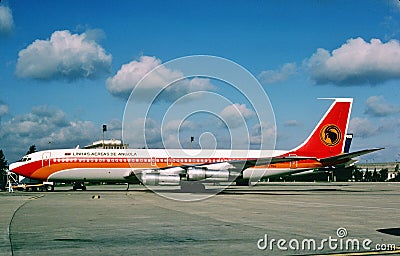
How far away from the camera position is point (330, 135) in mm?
48562

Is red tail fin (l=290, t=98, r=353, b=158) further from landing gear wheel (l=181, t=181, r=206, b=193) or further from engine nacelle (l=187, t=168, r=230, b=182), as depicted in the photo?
Answer: engine nacelle (l=187, t=168, r=230, b=182)

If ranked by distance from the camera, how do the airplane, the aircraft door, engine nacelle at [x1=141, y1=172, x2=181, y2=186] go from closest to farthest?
engine nacelle at [x1=141, y1=172, x2=181, y2=186] → the airplane → the aircraft door

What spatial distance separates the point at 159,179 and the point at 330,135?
19450 mm

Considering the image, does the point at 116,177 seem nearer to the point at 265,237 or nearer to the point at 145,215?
the point at 145,215

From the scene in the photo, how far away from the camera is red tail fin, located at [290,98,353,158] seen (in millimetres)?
48250

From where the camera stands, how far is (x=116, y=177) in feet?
139

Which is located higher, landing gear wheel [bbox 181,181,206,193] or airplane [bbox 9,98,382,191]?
airplane [bbox 9,98,382,191]

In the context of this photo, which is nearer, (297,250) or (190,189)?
(297,250)

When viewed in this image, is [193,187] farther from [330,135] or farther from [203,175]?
[330,135]

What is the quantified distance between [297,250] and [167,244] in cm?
298

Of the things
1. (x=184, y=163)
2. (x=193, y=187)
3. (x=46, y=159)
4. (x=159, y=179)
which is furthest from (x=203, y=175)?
Answer: (x=46, y=159)

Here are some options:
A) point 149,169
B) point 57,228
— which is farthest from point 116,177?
point 57,228

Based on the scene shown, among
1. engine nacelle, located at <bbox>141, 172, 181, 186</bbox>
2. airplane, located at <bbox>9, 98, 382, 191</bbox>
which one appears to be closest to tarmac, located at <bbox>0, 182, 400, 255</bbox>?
engine nacelle, located at <bbox>141, 172, 181, 186</bbox>

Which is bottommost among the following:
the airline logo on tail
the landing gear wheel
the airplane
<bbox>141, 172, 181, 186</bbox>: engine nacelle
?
the landing gear wheel
